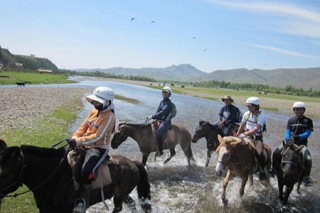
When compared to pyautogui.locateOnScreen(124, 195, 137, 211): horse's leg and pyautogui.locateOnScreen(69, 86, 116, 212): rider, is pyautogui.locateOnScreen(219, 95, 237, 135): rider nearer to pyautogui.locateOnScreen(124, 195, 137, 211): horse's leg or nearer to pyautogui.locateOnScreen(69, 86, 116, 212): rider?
pyautogui.locateOnScreen(124, 195, 137, 211): horse's leg

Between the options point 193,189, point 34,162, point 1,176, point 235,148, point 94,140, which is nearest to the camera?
point 1,176

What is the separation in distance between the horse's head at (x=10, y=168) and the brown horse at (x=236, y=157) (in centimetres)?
539

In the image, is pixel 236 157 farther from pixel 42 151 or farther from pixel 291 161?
pixel 42 151

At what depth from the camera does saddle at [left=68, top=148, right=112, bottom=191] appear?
5883 mm

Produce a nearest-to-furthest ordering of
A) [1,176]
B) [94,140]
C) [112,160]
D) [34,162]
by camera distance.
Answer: [1,176]
[34,162]
[94,140]
[112,160]

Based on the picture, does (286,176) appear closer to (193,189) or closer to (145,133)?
(193,189)

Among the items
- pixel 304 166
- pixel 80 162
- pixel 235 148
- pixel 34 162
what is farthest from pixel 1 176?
pixel 304 166

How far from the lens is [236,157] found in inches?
366

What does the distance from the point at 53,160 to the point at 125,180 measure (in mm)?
1902

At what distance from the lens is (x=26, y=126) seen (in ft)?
56.3

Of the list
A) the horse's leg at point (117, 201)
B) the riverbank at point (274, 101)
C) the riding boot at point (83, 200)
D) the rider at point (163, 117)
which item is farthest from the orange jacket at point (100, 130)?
the riverbank at point (274, 101)

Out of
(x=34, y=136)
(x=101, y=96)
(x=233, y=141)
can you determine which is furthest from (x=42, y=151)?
(x=34, y=136)

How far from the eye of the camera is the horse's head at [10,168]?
4.86 m

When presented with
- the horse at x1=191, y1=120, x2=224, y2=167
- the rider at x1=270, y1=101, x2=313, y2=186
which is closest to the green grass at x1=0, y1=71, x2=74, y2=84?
the horse at x1=191, y1=120, x2=224, y2=167
